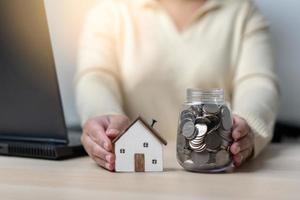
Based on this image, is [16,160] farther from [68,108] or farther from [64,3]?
[64,3]

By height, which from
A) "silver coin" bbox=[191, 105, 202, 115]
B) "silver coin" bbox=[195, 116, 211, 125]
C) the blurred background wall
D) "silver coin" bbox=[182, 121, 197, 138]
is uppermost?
"silver coin" bbox=[191, 105, 202, 115]

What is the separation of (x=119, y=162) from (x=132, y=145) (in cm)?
3

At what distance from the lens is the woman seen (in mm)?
1170

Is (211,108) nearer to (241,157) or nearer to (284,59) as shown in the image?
(241,157)

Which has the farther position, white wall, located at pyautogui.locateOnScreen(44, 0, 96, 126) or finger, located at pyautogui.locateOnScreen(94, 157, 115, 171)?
white wall, located at pyautogui.locateOnScreen(44, 0, 96, 126)

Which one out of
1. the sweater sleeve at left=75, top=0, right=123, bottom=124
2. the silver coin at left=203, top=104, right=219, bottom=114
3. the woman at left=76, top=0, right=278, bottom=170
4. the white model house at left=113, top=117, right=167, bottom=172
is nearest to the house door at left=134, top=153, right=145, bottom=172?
the white model house at left=113, top=117, right=167, bottom=172

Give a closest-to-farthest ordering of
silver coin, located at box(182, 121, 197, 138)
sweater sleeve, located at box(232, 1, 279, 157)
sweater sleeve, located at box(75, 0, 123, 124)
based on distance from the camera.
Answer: silver coin, located at box(182, 121, 197, 138) < sweater sleeve, located at box(232, 1, 279, 157) < sweater sleeve, located at box(75, 0, 123, 124)

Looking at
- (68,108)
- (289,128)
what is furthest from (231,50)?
(68,108)

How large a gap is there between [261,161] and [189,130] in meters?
0.18

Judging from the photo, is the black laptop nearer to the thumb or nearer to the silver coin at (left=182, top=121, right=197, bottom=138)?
the thumb

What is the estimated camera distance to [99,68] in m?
1.14

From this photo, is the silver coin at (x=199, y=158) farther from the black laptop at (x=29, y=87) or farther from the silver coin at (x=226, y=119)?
the black laptop at (x=29, y=87)

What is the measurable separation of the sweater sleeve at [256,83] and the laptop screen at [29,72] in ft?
1.00

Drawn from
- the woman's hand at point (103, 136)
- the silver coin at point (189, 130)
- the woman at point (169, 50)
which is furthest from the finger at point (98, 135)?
the woman at point (169, 50)
